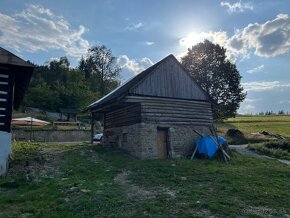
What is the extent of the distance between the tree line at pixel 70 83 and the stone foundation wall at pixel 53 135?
17.5m

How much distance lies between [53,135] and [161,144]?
2006 centimetres

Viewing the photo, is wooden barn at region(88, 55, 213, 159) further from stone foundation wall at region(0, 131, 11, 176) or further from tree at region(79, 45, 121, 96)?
tree at region(79, 45, 121, 96)

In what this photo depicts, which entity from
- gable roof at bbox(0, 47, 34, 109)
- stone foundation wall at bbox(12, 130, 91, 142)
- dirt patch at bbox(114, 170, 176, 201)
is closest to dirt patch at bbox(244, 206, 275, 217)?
dirt patch at bbox(114, 170, 176, 201)

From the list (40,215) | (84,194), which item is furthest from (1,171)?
(40,215)

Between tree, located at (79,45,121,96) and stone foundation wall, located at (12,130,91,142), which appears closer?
stone foundation wall, located at (12,130,91,142)

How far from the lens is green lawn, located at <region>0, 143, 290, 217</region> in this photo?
28.0 ft

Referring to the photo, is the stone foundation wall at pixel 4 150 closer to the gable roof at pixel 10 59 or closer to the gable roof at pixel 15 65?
the gable roof at pixel 15 65

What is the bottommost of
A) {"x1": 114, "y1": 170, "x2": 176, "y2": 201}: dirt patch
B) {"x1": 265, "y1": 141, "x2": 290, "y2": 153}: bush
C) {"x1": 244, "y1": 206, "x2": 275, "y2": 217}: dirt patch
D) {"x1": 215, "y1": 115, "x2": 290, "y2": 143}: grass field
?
{"x1": 244, "y1": 206, "x2": 275, "y2": 217}: dirt patch

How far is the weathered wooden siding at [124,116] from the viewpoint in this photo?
1920cm

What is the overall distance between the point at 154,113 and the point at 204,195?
956 centimetres

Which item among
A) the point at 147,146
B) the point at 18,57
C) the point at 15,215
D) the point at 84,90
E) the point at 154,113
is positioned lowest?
the point at 15,215

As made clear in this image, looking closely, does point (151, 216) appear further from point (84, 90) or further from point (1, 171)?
point (84, 90)

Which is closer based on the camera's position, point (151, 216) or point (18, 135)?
point (151, 216)

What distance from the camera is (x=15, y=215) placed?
8.23 meters
